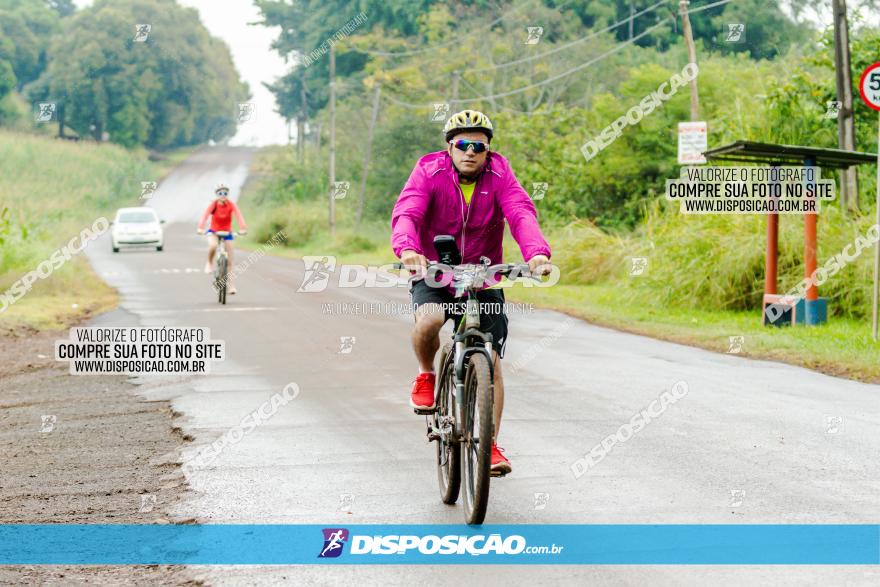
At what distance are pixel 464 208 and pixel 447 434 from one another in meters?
1.31

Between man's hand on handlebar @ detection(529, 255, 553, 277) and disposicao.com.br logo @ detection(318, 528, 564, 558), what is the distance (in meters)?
1.39

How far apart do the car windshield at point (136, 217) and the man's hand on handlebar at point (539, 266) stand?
127ft

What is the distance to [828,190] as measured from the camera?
20.1m

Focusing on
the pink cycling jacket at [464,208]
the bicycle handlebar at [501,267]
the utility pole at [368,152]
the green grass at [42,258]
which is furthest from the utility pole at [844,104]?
the utility pole at [368,152]

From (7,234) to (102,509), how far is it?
17.4 m

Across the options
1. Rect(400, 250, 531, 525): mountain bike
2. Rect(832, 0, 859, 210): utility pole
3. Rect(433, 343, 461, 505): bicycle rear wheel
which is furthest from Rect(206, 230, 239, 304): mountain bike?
Rect(400, 250, 531, 525): mountain bike

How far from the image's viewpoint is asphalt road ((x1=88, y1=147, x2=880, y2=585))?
21.9ft

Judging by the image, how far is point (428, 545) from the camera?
6.22 metres

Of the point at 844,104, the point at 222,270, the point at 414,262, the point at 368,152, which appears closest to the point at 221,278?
the point at 222,270

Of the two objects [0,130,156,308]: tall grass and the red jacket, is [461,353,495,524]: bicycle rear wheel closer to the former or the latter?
[0,130,156,308]: tall grass

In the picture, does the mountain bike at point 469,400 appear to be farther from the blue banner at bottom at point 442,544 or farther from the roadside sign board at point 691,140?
the roadside sign board at point 691,140

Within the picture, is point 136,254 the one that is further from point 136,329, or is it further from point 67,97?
point 67,97

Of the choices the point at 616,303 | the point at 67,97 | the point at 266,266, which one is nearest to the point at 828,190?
the point at 616,303

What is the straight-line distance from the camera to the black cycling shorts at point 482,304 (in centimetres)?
690
